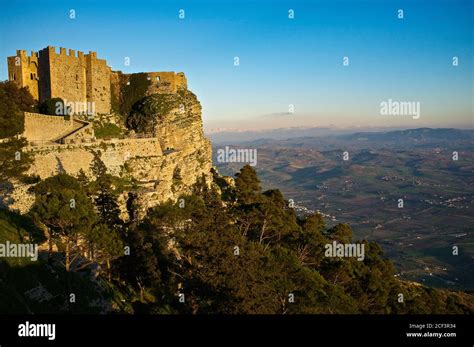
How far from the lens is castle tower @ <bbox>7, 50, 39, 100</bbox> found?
4116 centimetres

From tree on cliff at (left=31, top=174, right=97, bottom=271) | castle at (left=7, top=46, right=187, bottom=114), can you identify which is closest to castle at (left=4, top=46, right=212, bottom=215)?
castle at (left=7, top=46, right=187, bottom=114)

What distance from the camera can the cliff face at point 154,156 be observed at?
31.0 m

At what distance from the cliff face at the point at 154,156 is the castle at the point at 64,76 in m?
5.52

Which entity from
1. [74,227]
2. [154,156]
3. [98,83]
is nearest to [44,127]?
[154,156]

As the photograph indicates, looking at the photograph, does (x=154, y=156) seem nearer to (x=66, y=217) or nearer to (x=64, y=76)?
(x=64, y=76)

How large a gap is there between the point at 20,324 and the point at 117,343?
11.0 feet

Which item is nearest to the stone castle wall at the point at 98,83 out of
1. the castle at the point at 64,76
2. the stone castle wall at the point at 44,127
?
the castle at the point at 64,76

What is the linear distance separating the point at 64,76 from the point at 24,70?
4.09 m

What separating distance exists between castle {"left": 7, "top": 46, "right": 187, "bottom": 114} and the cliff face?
552 centimetres

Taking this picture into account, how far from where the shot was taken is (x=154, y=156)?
39.1 m

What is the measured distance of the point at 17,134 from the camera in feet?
104

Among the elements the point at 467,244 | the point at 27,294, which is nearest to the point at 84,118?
the point at 27,294

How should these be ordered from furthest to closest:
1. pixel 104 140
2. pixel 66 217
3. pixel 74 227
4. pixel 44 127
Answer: pixel 44 127 → pixel 104 140 → pixel 74 227 → pixel 66 217

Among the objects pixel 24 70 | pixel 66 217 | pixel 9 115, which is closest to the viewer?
pixel 66 217
